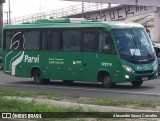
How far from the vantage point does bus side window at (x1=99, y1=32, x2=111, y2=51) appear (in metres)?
18.8

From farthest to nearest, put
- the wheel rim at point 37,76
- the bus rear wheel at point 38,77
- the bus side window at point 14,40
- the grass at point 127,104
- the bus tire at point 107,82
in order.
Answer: the bus side window at point 14,40, the wheel rim at point 37,76, the bus rear wheel at point 38,77, the bus tire at point 107,82, the grass at point 127,104

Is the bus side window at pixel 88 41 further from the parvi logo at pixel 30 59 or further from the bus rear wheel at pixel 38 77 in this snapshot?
the bus rear wheel at pixel 38 77

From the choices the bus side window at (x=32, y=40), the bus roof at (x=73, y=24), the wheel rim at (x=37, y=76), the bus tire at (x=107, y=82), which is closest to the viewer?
the bus tire at (x=107, y=82)

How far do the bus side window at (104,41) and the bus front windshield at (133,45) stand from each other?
12.9 inches

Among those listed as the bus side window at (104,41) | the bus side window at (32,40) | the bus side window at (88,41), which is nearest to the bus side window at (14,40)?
the bus side window at (32,40)

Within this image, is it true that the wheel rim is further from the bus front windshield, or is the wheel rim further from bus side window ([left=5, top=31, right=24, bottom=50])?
the bus front windshield

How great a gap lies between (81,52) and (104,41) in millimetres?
1305

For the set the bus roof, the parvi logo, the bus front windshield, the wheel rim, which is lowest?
the wheel rim

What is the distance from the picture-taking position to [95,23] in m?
19.4

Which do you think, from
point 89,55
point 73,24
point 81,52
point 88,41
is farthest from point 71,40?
point 89,55

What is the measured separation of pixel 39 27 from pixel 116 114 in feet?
38.3

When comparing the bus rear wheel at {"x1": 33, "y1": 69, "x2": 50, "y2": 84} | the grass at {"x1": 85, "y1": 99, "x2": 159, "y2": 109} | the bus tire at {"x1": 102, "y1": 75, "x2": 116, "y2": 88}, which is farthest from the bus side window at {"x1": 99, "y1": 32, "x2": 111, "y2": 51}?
the grass at {"x1": 85, "y1": 99, "x2": 159, "y2": 109}

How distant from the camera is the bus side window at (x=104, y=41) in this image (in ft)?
61.6

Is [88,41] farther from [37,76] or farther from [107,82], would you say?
[37,76]
